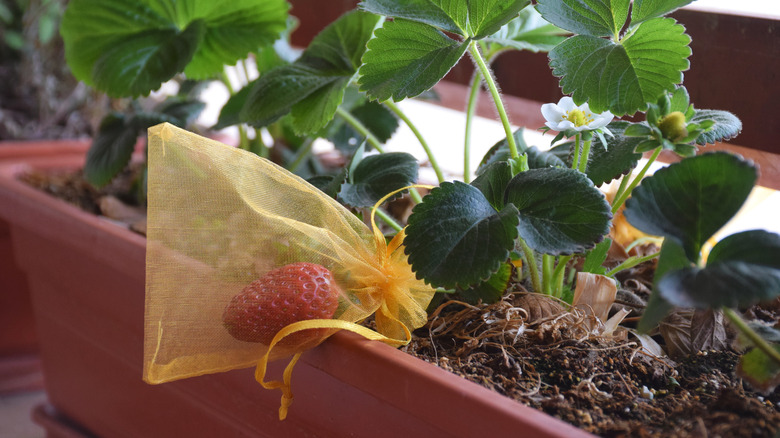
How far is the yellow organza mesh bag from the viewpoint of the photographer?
1.82ft

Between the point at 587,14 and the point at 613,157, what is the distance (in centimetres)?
12

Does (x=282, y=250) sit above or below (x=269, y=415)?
above

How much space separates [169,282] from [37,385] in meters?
0.84

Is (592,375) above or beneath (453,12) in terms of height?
beneath

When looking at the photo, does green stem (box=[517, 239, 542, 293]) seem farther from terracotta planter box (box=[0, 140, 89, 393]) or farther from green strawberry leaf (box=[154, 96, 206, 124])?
terracotta planter box (box=[0, 140, 89, 393])

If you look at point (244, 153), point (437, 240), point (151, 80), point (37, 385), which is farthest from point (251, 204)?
point (37, 385)

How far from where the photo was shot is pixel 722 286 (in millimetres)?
408

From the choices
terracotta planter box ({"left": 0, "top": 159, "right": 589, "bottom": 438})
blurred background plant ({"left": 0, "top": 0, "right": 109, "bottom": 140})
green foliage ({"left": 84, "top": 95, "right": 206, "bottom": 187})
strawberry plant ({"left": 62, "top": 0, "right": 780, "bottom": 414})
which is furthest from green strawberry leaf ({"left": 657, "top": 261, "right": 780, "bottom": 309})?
blurred background plant ({"left": 0, "top": 0, "right": 109, "bottom": 140})

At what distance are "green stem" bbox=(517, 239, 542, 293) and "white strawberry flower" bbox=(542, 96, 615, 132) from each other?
10cm

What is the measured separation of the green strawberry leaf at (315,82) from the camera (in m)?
0.71

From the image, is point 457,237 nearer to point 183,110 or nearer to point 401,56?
point 401,56

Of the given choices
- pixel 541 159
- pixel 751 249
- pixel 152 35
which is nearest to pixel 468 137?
pixel 541 159

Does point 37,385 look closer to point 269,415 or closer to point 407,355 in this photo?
point 269,415

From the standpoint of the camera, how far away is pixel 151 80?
81 cm
